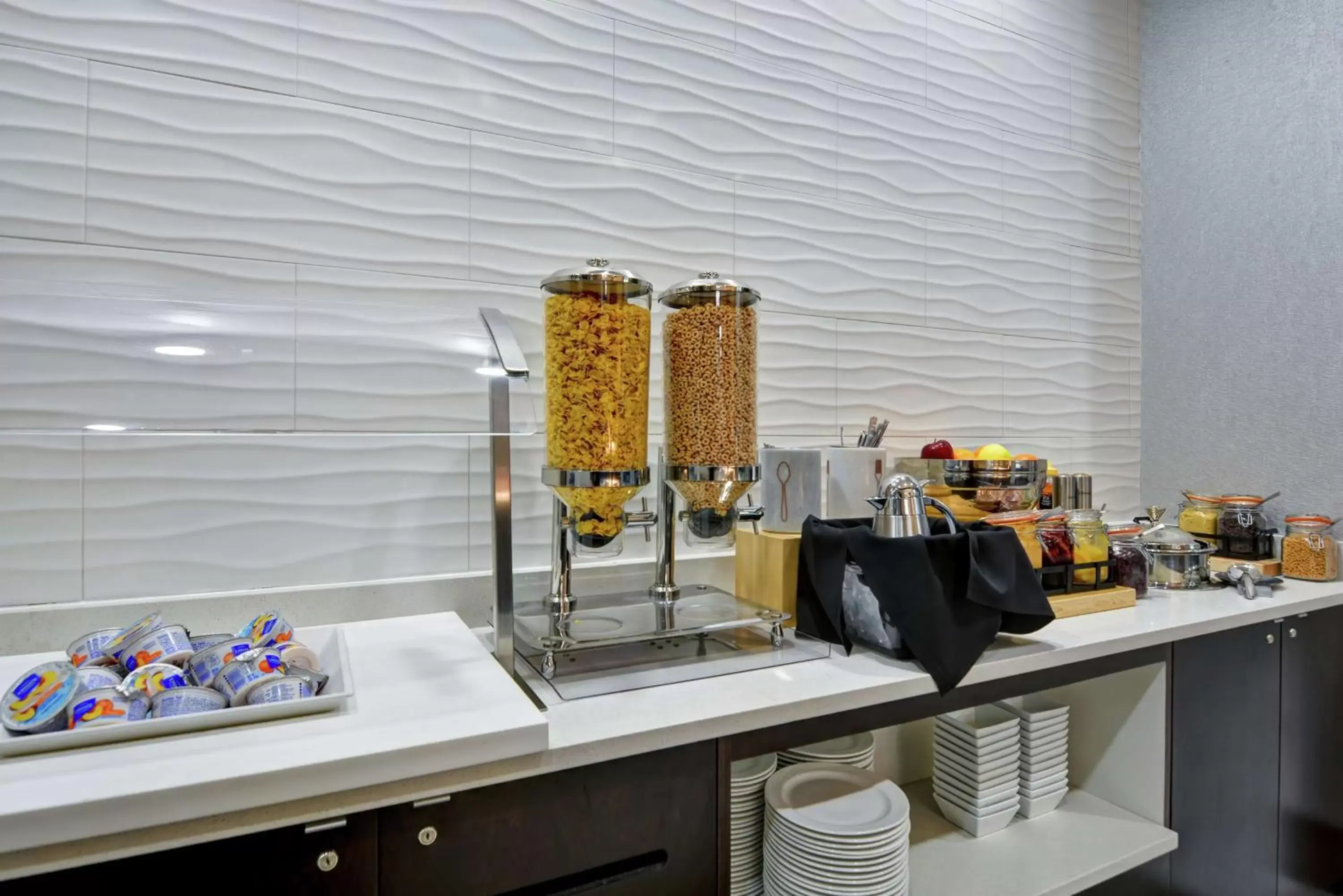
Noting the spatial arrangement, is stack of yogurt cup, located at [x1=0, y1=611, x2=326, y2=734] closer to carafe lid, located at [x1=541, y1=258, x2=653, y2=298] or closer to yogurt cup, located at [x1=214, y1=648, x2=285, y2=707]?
yogurt cup, located at [x1=214, y1=648, x2=285, y2=707]

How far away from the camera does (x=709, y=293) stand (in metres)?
1.25

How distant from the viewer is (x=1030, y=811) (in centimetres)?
161

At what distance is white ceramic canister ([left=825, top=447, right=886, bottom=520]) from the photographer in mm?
1567

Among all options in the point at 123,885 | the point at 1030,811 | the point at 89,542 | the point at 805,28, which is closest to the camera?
the point at 123,885

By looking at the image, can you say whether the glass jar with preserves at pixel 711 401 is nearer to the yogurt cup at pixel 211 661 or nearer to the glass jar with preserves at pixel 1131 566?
the yogurt cup at pixel 211 661

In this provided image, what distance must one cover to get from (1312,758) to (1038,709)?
0.70 m

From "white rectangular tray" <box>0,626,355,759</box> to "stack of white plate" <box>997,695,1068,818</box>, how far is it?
1.36 metres

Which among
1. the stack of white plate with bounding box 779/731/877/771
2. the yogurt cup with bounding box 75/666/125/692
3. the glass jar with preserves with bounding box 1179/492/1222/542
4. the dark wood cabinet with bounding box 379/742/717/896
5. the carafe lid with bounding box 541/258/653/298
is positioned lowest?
the stack of white plate with bounding box 779/731/877/771

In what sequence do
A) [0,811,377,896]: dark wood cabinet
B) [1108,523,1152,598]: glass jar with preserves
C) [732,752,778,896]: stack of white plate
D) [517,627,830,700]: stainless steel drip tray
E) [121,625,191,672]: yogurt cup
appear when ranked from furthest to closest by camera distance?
[1108,523,1152,598]: glass jar with preserves
[732,752,778,896]: stack of white plate
[517,627,830,700]: stainless steel drip tray
[121,625,191,672]: yogurt cup
[0,811,377,896]: dark wood cabinet

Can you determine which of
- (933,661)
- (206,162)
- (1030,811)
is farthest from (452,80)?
(1030,811)

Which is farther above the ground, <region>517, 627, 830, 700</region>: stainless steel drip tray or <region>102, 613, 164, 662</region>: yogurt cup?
<region>102, 613, 164, 662</region>: yogurt cup

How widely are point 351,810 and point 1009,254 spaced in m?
2.25

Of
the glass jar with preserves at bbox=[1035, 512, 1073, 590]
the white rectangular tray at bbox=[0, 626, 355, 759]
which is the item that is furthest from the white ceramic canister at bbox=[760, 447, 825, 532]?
the white rectangular tray at bbox=[0, 626, 355, 759]

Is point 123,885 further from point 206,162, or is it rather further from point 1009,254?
point 1009,254
